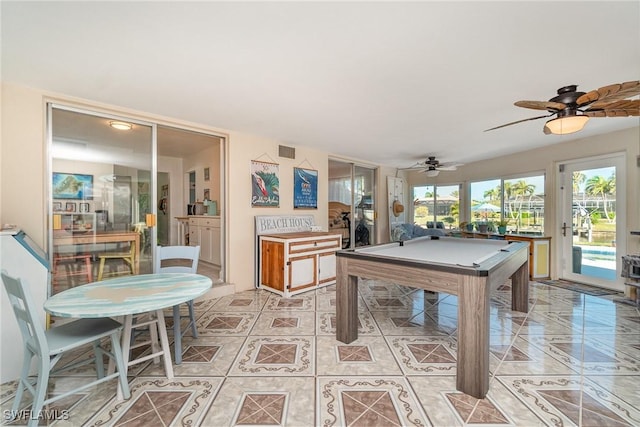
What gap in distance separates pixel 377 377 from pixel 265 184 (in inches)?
126

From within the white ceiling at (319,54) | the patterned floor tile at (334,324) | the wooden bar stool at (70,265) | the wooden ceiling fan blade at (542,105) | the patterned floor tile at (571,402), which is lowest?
the patterned floor tile at (334,324)

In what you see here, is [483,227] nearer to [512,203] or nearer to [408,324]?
[512,203]

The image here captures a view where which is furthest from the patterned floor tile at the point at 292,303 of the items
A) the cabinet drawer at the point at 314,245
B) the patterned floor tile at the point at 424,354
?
the patterned floor tile at the point at 424,354

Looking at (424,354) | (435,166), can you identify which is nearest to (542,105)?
(424,354)

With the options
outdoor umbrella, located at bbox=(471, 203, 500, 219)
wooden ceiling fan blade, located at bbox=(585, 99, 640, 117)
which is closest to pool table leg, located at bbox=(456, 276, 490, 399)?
wooden ceiling fan blade, located at bbox=(585, 99, 640, 117)

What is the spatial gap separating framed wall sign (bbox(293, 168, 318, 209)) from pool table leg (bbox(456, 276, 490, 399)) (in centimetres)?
342

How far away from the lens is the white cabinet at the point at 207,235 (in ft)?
17.0

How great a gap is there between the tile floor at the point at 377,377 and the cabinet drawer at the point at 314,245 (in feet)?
3.30

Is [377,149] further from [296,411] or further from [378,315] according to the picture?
[296,411]

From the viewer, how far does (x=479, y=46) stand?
74.4 inches

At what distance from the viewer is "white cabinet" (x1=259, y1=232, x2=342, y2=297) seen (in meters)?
3.80

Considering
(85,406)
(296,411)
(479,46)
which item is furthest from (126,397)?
(479,46)

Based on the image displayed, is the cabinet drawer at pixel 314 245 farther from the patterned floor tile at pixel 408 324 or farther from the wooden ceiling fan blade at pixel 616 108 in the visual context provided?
the wooden ceiling fan blade at pixel 616 108

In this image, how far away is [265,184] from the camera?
14.3ft
